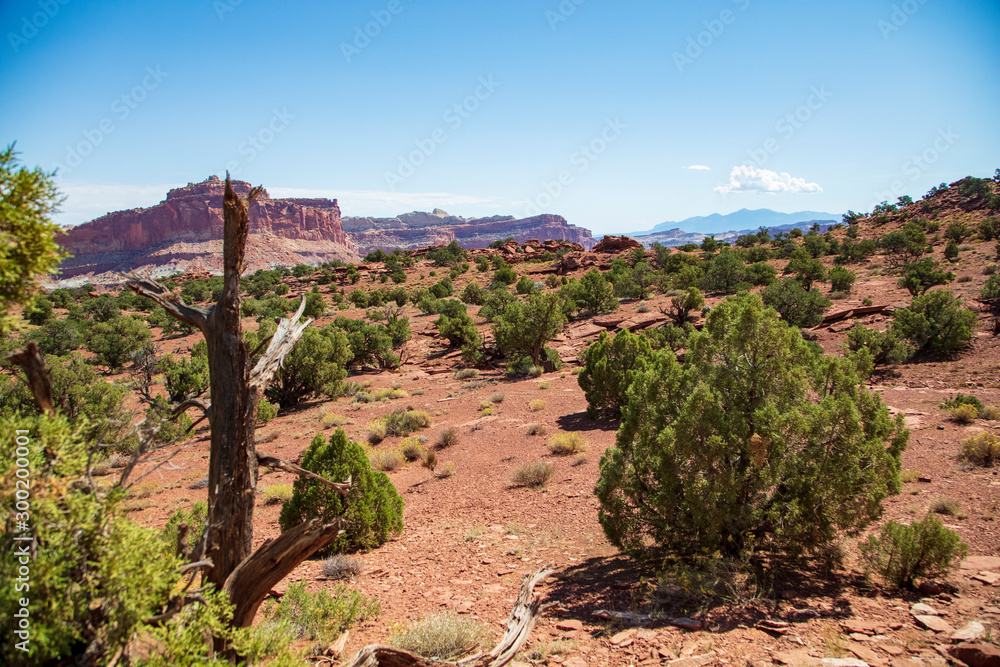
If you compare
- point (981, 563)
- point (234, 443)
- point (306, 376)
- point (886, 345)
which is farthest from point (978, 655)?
point (306, 376)

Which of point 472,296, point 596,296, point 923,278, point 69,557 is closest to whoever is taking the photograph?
point 69,557

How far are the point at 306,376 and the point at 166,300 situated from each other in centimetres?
1614

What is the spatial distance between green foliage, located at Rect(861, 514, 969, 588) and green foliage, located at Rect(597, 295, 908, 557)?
301 millimetres

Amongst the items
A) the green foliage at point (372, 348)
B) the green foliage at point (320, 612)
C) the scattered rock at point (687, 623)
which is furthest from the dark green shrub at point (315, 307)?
the scattered rock at point (687, 623)

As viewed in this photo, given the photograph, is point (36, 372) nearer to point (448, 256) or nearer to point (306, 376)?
point (306, 376)

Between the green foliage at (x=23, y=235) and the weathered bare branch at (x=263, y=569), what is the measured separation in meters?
1.87

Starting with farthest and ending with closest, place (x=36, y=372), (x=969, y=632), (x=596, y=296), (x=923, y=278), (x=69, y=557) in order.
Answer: (x=596, y=296) < (x=923, y=278) < (x=969, y=632) < (x=36, y=372) < (x=69, y=557)

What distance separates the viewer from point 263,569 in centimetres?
323

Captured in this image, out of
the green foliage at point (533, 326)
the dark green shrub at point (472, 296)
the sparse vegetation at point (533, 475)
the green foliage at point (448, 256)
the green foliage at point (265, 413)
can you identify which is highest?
the green foliage at point (448, 256)

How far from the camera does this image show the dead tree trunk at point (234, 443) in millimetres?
3270

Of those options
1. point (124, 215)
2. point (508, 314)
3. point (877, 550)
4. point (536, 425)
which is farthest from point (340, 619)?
point (124, 215)

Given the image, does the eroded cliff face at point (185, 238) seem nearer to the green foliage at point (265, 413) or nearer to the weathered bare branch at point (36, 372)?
the green foliage at point (265, 413)

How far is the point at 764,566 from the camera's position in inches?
202

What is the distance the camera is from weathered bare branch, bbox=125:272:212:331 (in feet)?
11.1
